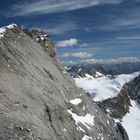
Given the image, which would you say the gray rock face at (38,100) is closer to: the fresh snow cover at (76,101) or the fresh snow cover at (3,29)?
the fresh snow cover at (76,101)

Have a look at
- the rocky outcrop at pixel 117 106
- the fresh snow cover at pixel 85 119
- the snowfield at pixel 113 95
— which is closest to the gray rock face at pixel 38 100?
the fresh snow cover at pixel 85 119

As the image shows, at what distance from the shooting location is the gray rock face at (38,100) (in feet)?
129

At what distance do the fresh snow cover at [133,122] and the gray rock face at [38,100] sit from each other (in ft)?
131

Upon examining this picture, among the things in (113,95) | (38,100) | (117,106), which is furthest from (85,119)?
(113,95)

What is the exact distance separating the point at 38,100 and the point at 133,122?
100853 millimetres

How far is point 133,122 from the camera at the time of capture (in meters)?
142

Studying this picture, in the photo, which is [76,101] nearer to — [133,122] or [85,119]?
[85,119]

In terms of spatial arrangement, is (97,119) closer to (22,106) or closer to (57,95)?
(57,95)

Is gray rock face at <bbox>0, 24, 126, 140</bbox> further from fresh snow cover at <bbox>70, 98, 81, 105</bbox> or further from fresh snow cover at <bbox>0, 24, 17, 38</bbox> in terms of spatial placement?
fresh snow cover at <bbox>0, 24, 17, 38</bbox>

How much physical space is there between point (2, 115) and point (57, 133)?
1054cm

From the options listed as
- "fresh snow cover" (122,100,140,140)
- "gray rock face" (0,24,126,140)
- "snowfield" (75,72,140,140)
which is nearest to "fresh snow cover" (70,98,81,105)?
"gray rock face" (0,24,126,140)

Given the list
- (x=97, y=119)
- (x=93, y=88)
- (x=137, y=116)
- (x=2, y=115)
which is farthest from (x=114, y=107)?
(x=2, y=115)

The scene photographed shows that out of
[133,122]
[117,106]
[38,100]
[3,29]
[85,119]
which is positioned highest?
[3,29]

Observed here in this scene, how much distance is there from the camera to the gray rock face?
129 ft
